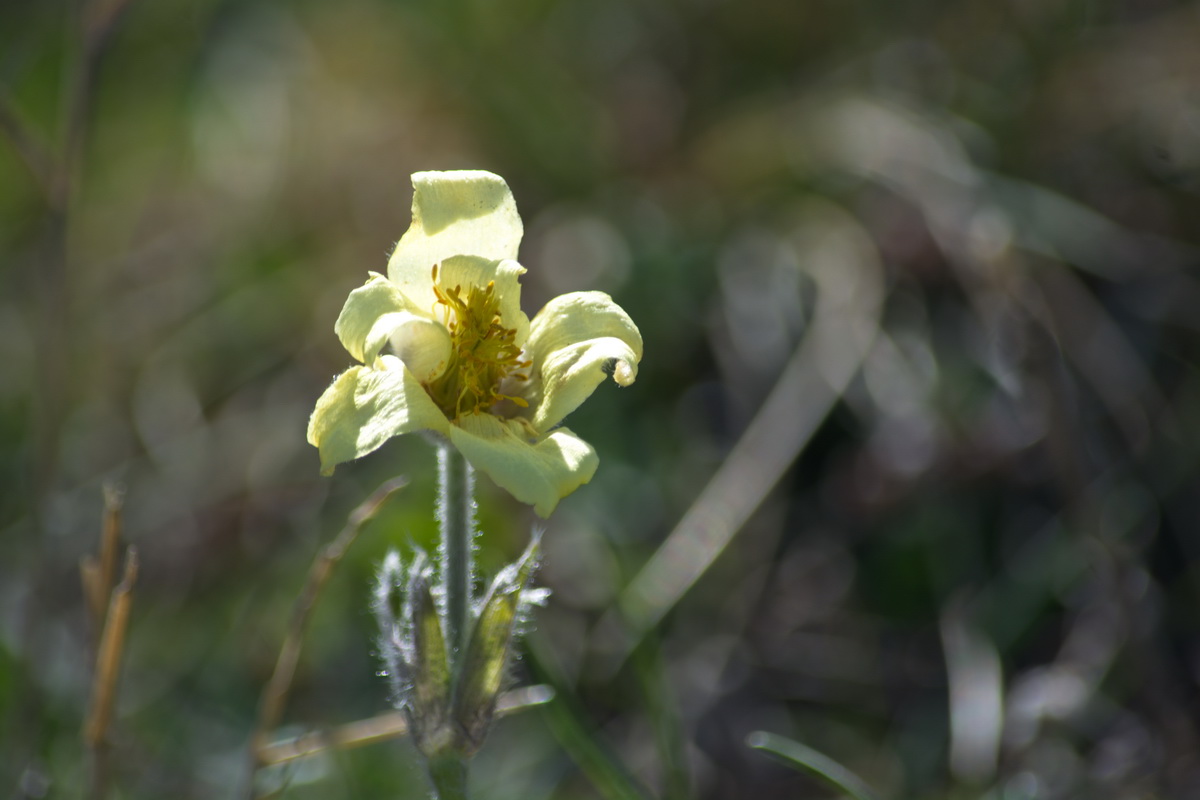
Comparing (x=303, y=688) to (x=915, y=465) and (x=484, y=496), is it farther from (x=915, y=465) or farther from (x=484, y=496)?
(x=915, y=465)

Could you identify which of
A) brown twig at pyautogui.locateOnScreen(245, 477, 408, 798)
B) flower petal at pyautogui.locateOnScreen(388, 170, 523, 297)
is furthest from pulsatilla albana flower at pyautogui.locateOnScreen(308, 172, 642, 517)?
brown twig at pyautogui.locateOnScreen(245, 477, 408, 798)

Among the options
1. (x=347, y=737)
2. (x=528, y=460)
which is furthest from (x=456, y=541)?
(x=347, y=737)

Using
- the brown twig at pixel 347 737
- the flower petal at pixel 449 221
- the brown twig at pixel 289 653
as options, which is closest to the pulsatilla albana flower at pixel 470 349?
the flower petal at pixel 449 221

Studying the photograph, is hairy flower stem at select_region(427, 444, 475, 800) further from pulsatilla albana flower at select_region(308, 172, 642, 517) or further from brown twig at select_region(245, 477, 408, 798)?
brown twig at select_region(245, 477, 408, 798)

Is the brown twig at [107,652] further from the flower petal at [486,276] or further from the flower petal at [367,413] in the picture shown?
the flower petal at [486,276]

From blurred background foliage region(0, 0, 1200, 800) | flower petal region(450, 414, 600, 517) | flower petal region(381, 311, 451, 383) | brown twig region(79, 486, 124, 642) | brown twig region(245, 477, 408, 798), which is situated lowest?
blurred background foliage region(0, 0, 1200, 800)

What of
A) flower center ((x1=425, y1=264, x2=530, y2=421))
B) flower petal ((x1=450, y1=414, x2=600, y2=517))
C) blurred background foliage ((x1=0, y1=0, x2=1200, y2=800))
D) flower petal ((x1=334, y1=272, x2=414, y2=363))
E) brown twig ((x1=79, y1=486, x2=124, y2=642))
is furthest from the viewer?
blurred background foliage ((x1=0, y1=0, x2=1200, y2=800))
